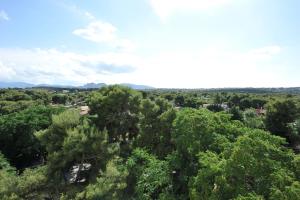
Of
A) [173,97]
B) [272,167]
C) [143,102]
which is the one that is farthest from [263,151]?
[173,97]

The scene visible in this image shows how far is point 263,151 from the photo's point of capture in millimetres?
13312

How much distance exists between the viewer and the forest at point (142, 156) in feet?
42.8

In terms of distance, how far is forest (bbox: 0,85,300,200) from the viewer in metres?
13.0

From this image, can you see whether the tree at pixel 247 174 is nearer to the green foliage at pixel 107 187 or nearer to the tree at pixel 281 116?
the green foliage at pixel 107 187

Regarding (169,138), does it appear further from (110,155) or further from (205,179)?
(205,179)

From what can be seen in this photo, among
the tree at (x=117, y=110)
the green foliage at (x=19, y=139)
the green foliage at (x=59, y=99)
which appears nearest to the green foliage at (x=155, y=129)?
the tree at (x=117, y=110)

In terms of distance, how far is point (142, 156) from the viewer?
74.2 feet

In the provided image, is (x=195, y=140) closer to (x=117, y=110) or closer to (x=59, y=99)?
(x=117, y=110)

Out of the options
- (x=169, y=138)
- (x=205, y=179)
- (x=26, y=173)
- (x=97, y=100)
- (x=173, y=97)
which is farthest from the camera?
(x=173, y=97)

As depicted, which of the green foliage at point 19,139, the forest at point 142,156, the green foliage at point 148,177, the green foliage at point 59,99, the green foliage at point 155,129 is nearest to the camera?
the forest at point 142,156

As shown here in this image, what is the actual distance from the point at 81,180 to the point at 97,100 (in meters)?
10.3

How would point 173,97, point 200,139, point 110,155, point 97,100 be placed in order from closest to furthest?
point 200,139 < point 110,155 < point 97,100 < point 173,97

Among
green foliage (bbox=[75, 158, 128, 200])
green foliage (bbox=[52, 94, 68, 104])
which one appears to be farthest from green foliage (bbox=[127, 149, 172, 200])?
green foliage (bbox=[52, 94, 68, 104])

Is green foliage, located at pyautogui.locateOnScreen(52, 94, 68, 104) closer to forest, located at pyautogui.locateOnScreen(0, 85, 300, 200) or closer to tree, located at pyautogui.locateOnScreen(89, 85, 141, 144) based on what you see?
forest, located at pyautogui.locateOnScreen(0, 85, 300, 200)
